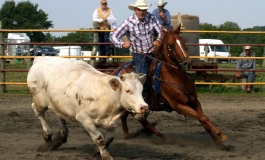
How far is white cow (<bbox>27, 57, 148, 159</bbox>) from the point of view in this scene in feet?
20.4

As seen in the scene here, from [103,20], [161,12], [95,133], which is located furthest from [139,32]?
[103,20]

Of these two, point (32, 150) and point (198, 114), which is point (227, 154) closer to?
point (198, 114)

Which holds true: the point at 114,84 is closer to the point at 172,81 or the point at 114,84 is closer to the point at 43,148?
the point at 43,148

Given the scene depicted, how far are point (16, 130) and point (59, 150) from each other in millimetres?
1891

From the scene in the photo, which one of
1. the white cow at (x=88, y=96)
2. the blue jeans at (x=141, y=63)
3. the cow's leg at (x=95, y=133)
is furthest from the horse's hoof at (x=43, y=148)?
the blue jeans at (x=141, y=63)

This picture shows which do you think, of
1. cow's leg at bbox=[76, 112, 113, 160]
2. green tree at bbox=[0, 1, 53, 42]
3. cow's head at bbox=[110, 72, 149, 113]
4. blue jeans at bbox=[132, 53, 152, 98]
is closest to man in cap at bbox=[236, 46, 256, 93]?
blue jeans at bbox=[132, 53, 152, 98]

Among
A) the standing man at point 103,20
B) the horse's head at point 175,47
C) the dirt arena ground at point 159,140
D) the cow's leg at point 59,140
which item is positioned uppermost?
the standing man at point 103,20

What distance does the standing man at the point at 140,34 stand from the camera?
25.2 ft

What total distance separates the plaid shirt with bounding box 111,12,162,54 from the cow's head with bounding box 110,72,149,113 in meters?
1.43

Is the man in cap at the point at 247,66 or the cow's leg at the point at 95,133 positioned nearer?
the cow's leg at the point at 95,133

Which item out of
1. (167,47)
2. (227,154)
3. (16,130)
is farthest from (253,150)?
(16,130)

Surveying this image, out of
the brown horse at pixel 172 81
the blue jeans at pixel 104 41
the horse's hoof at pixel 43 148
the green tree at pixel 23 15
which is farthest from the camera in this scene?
the green tree at pixel 23 15

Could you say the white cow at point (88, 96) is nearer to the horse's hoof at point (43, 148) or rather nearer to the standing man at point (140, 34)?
the horse's hoof at point (43, 148)

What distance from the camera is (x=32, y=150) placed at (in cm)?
722
